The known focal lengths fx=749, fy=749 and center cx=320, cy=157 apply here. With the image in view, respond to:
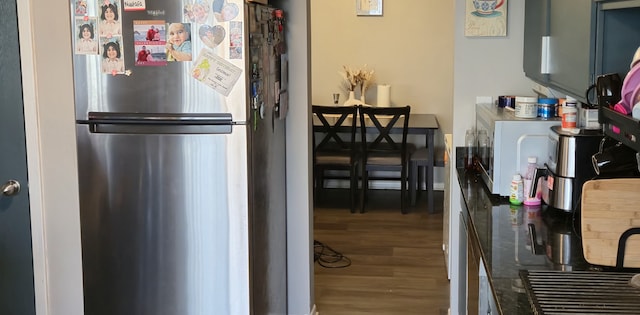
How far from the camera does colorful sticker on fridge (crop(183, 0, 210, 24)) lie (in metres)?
2.85

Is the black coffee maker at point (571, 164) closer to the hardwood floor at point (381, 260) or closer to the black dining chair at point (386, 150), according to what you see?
the hardwood floor at point (381, 260)

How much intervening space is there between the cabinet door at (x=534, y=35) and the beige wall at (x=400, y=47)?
3.30m

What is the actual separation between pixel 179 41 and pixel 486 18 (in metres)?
1.48

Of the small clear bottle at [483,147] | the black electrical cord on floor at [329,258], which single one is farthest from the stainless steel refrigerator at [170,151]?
the black electrical cord on floor at [329,258]

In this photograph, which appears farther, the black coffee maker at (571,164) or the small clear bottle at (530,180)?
the small clear bottle at (530,180)

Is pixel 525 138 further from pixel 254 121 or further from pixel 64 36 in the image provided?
pixel 64 36

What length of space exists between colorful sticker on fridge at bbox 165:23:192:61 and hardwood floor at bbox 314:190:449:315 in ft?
5.95

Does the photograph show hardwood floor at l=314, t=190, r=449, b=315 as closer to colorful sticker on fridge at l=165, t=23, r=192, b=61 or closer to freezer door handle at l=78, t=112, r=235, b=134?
freezer door handle at l=78, t=112, r=235, b=134

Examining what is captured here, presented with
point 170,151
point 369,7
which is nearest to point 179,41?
point 170,151

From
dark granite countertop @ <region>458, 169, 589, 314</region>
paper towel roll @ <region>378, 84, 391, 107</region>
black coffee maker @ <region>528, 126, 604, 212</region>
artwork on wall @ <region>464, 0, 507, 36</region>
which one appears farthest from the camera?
paper towel roll @ <region>378, 84, 391, 107</region>

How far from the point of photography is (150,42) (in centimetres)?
290

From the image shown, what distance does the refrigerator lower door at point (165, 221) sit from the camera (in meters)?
2.95

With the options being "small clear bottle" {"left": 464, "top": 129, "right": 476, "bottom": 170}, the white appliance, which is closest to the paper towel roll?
"small clear bottle" {"left": 464, "top": 129, "right": 476, "bottom": 170}

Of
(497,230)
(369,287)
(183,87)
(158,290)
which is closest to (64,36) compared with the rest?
(183,87)
